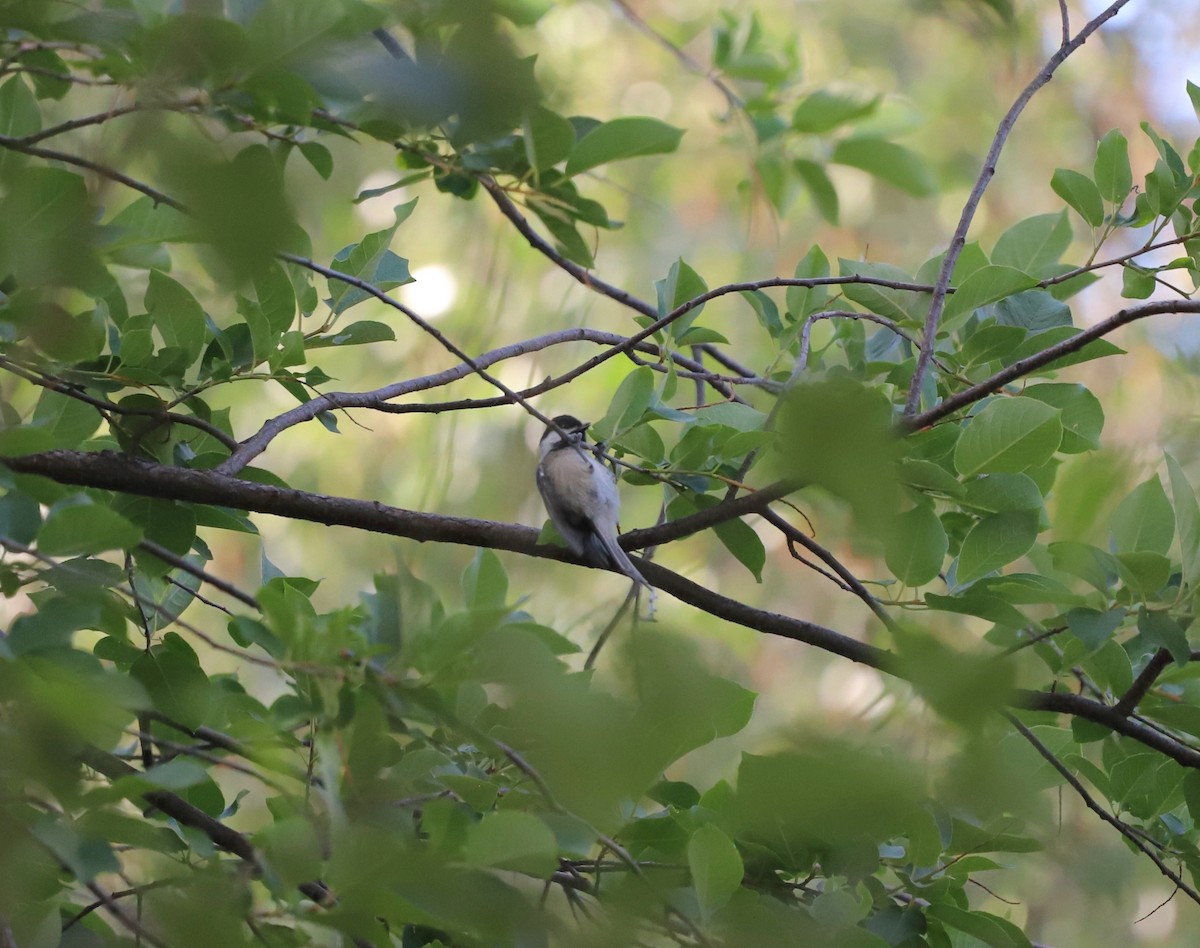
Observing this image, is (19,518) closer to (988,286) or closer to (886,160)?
(988,286)

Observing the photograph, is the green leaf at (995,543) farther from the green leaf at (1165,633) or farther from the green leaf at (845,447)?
the green leaf at (845,447)

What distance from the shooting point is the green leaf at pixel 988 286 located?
1475 mm

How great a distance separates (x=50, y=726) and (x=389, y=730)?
0.38 m

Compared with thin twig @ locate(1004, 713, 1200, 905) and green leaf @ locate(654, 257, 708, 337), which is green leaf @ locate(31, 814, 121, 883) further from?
green leaf @ locate(654, 257, 708, 337)

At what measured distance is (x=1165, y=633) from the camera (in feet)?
4.42

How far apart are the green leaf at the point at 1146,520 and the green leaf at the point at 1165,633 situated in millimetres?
116

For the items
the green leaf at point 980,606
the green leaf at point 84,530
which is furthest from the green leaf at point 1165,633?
the green leaf at point 84,530

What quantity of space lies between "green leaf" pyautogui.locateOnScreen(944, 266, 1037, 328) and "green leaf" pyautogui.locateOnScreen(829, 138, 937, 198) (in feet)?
3.21

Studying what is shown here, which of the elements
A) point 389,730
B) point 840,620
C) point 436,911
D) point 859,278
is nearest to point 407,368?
point 840,620

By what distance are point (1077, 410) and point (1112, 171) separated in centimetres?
36

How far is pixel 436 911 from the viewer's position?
70 cm

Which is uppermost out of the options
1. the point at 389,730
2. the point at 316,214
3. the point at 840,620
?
the point at 316,214

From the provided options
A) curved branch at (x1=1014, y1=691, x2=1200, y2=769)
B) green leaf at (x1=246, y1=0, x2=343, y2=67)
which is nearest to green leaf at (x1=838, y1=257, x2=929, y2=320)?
curved branch at (x1=1014, y1=691, x2=1200, y2=769)

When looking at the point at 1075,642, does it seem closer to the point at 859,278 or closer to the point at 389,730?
the point at 859,278
